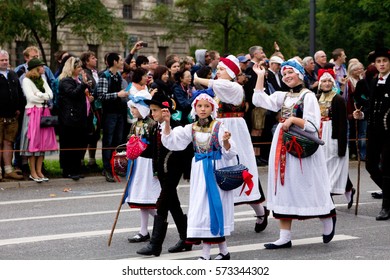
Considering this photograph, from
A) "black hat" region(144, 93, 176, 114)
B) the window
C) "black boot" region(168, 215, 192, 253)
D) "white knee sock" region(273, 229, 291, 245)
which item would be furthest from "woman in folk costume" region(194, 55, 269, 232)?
the window

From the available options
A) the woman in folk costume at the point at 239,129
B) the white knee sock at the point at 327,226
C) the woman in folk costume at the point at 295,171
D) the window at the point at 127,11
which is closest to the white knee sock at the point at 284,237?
the woman in folk costume at the point at 295,171

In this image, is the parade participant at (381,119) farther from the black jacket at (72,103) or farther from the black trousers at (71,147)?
the black trousers at (71,147)

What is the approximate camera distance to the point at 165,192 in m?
9.89

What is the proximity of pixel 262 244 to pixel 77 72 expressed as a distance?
6.96 meters

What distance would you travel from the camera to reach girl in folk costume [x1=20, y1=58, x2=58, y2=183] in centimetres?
1600

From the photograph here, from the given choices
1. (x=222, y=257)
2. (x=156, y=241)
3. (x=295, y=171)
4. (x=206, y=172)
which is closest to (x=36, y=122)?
(x=156, y=241)

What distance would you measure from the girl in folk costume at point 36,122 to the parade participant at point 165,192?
6300 millimetres

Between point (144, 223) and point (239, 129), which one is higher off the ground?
point (239, 129)

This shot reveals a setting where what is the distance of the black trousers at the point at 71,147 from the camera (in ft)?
54.7

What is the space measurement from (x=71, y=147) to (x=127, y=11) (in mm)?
43105

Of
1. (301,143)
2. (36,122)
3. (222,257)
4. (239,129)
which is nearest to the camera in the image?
(222,257)

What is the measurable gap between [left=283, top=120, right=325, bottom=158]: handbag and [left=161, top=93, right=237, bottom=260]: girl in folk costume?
1025 millimetres

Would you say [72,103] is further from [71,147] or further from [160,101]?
[160,101]

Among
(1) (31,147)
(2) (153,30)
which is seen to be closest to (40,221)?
(1) (31,147)
